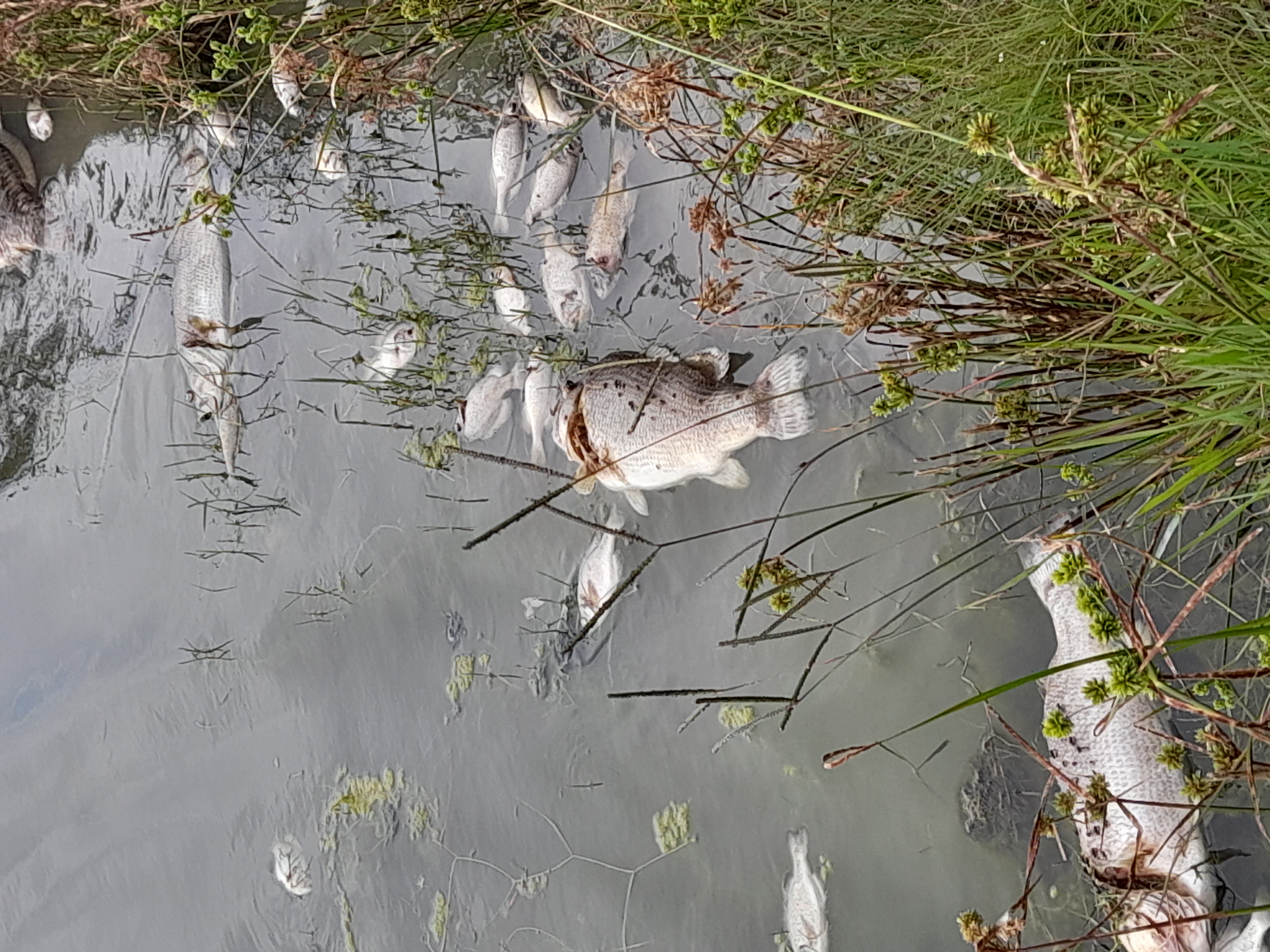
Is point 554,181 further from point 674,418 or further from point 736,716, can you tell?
point 736,716

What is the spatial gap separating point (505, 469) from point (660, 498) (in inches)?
18.1

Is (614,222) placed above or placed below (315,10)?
below

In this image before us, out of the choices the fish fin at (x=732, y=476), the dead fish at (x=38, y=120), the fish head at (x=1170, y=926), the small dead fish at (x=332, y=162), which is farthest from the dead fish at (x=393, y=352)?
the fish head at (x=1170, y=926)

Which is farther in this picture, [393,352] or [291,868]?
[291,868]

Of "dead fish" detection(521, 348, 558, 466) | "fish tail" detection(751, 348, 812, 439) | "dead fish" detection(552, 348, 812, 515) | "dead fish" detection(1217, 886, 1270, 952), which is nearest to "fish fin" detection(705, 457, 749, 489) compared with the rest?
"dead fish" detection(552, 348, 812, 515)

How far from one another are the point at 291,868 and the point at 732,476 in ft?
5.81

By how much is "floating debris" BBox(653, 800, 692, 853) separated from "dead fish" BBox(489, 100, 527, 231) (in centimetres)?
160

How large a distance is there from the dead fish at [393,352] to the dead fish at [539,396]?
1.18ft

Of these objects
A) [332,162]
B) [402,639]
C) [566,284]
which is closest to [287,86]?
[332,162]

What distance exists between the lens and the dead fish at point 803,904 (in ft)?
7.34

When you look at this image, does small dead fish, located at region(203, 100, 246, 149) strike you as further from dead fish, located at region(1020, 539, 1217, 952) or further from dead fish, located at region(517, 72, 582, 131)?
dead fish, located at region(1020, 539, 1217, 952)

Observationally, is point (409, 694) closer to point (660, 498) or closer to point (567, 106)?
point (660, 498)

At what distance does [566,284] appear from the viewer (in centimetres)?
246

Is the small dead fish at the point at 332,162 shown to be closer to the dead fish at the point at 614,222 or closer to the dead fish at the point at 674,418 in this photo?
the dead fish at the point at 614,222
